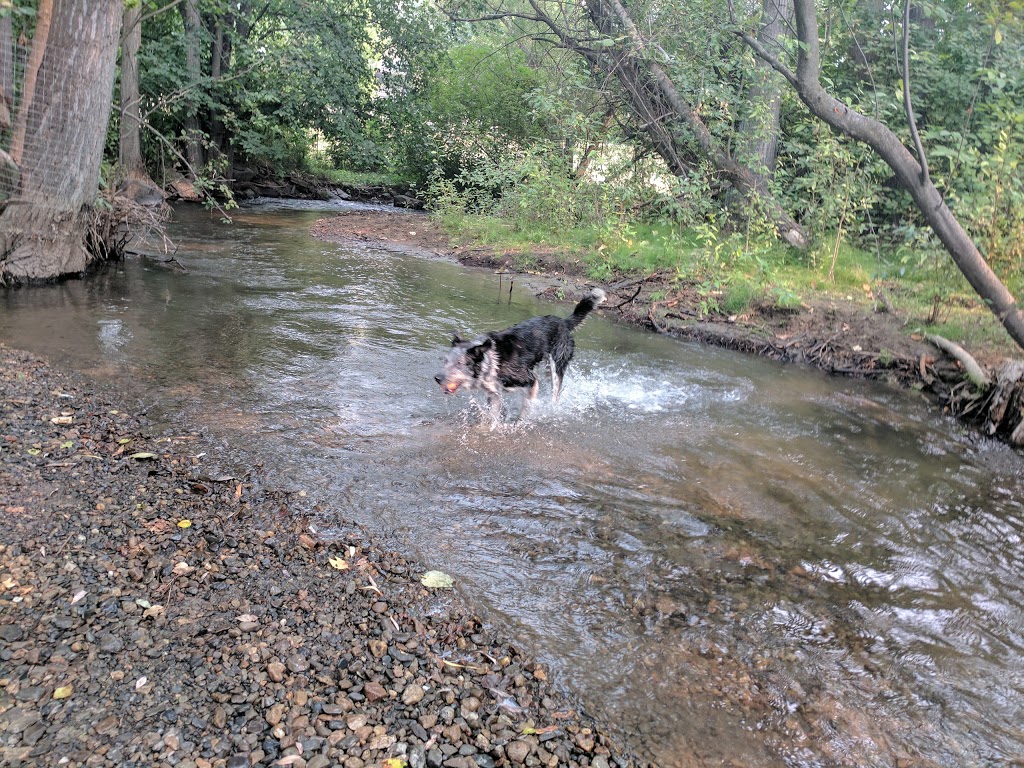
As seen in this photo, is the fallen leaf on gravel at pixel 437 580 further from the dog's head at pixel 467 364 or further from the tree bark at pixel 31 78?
the tree bark at pixel 31 78

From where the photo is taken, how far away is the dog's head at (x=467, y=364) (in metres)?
6.72

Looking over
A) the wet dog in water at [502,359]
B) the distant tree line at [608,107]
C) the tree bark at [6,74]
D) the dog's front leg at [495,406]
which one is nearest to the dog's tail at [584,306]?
the wet dog in water at [502,359]

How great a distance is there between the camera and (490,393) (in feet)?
23.5

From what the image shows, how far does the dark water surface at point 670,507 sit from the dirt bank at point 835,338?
51 cm

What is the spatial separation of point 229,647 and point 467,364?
12.8ft

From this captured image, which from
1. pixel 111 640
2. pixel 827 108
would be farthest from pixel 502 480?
pixel 827 108

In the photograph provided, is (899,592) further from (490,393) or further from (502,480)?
(490,393)

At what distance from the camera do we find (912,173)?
362 inches

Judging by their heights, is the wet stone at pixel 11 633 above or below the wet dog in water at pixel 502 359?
below

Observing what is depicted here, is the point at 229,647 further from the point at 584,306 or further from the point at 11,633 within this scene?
the point at 584,306

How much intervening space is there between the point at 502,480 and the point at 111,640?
10.1ft

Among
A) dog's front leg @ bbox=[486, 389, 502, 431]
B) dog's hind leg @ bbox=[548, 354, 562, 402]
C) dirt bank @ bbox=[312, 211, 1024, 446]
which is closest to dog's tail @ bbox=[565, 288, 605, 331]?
dog's hind leg @ bbox=[548, 354, 562, 402]

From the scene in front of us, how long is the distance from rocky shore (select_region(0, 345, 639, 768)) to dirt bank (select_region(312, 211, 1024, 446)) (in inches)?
278

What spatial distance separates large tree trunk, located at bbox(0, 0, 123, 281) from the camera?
31.7 ft
